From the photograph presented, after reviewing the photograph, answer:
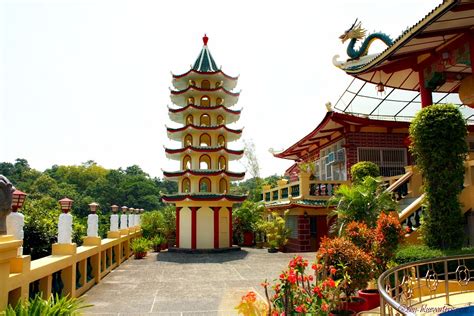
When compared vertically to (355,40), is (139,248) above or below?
below

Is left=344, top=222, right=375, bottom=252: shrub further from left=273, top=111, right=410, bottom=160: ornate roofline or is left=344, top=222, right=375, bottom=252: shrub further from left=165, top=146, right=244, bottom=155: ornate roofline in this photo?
left=165, top=146, right=244, bottom=155: ornate roofline

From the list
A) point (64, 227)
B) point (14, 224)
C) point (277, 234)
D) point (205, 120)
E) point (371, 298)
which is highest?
point (205, 120)

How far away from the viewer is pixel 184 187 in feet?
83.7

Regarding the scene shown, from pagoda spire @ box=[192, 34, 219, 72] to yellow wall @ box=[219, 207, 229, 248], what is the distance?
957 cm

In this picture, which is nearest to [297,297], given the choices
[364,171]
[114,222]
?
[364,171]

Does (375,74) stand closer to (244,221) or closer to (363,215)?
(363,215)

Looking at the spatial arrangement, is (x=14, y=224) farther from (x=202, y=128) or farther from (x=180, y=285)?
(x=202, y=128)

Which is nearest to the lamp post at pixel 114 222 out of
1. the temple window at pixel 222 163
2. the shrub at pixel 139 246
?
the shrub at pixel 139 246

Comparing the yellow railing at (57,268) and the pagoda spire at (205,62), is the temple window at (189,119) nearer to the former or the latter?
the pagoda spire at (205,62)

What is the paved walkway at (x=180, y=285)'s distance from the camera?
9188 millimetres

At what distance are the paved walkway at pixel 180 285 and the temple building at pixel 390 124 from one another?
3451mm

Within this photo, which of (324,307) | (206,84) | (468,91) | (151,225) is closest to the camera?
(324,307)

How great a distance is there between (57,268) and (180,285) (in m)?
4.20

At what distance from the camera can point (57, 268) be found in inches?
356
